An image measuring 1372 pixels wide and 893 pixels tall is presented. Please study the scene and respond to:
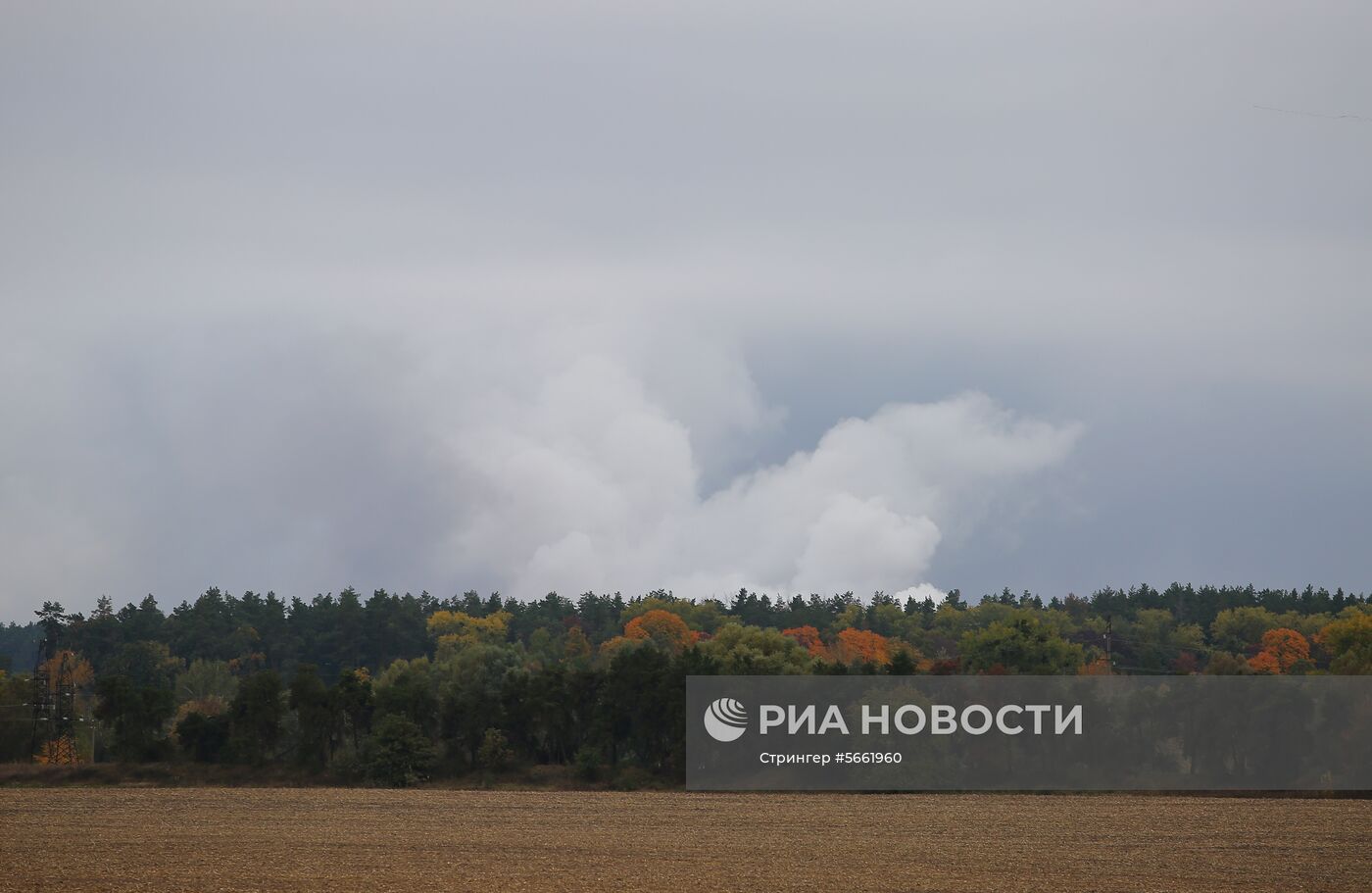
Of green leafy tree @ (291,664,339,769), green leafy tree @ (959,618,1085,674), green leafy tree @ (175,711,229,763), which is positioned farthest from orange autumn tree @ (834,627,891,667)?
green leafy tree @ (175,711,229,763)

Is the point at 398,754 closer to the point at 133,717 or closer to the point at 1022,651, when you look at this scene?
the point at 133,717

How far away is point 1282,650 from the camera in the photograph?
192125 millimetres

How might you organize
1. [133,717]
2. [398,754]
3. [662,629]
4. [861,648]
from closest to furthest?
[398,754] → [133,717] → [861,648] → [662,629]

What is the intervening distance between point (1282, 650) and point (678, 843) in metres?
168

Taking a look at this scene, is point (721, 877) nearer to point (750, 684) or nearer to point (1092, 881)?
point (1092, 881)

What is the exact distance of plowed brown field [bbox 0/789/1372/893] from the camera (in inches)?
1502

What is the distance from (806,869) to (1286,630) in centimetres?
17939

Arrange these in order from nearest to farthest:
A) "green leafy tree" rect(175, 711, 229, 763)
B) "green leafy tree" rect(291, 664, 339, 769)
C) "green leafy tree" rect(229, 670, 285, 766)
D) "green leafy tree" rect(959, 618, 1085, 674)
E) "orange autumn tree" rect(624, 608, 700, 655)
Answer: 1. "green leafy tree" rect(291, 664, 339, 769)
2. "green leafy tree" rect(229, 670, 285, 766)
3. "green leafy tree" rect(175, 711, 229, 763)
4. "green leafy tree" rect(959, 618, 1085, 674)
5. "orange autumn tree" rect(624, 608, 700, 655)

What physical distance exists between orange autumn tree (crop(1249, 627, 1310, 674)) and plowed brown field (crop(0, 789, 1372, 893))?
12544 centimetres

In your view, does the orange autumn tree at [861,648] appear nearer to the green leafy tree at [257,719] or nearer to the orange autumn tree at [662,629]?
the orange autumn tree at [662,629]

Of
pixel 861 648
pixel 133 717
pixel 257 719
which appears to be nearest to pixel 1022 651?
pixel 257 719

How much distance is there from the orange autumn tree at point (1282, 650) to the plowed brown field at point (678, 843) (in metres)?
125

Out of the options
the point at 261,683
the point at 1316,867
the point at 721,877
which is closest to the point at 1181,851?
the point at 1316,867

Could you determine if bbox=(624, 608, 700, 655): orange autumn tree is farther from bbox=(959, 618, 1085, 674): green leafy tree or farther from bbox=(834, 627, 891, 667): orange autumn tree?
bbox=(959, 618, 1085, 674): green leafy tree
